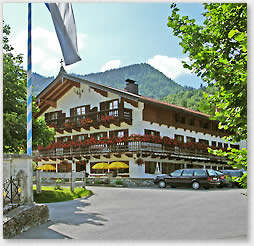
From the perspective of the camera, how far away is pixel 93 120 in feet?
85.7

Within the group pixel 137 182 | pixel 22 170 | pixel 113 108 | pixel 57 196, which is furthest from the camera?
pixel 113 108

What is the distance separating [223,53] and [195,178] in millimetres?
14275

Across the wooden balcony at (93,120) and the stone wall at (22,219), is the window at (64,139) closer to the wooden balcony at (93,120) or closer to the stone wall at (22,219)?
the wooden balcony at (93,120)

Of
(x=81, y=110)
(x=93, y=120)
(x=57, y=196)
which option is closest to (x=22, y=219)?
(x=57, y=196)

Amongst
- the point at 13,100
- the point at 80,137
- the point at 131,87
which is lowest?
the point at 80,137

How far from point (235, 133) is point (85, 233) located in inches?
124

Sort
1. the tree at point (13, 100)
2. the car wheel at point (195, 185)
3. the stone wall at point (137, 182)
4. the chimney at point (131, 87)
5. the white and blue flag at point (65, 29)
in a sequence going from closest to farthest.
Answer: the white and blue flag at point (65, 29), the tree at point (13, 100), the car wheel at point (195, 185), the stone wall at point (137, 182), the chimney at point (131, 87)

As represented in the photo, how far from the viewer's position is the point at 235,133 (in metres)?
4.81

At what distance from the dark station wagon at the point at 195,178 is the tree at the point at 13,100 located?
1037 cm

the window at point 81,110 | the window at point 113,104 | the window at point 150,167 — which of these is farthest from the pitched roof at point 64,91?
the window at point 150,167

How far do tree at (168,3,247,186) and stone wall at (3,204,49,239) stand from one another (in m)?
3.52

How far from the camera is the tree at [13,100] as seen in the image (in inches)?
342

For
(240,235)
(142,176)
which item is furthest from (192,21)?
(142,176)

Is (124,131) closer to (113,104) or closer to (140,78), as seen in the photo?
(113,104)
